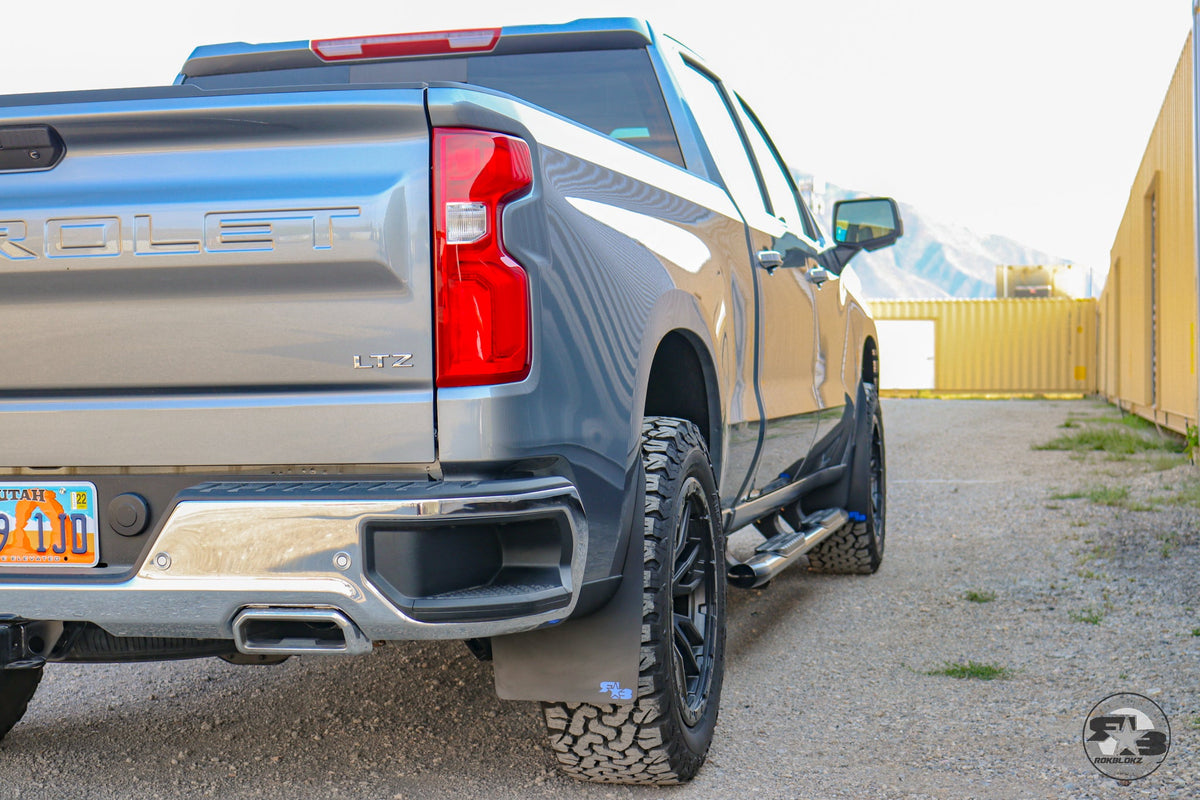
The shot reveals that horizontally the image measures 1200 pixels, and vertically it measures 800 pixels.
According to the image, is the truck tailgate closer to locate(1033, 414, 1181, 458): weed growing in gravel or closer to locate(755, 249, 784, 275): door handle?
locate(755, 249, 784, 275): door handle

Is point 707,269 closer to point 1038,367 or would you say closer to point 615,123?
point 615,123

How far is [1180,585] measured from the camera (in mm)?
4914

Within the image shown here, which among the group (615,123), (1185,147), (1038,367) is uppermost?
(1185,147)

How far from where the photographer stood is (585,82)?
3520 mm

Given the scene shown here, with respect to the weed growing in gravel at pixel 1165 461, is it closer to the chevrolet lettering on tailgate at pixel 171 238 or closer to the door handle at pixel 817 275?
the door handle at pixel 817 275

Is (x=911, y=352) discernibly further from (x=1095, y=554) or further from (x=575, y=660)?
(x=575, y=660)

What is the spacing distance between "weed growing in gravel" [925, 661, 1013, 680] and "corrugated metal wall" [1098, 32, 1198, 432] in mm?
7669

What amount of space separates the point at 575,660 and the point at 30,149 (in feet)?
4.79

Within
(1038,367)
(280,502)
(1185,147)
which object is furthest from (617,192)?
(1038,367)

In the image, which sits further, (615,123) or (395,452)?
(615,123)

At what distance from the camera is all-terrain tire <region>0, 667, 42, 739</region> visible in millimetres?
3119

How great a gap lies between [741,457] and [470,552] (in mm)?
1510

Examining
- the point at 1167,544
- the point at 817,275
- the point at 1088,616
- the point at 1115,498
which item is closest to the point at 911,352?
the point at 1115,498

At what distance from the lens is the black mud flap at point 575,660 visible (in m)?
2.40
